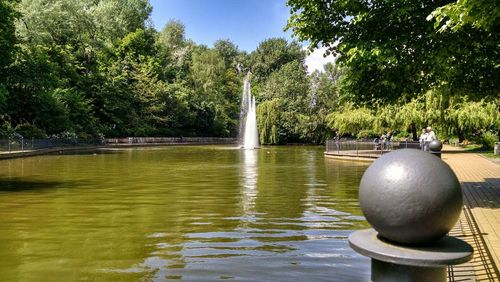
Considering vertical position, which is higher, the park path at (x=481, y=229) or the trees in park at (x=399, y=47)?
the trees in park at (x=399, y=47)

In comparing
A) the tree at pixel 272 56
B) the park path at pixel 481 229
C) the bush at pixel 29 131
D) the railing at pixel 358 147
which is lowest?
the park path at pixel 481 229

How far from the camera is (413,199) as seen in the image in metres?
2.84

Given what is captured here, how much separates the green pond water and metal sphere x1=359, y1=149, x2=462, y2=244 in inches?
129

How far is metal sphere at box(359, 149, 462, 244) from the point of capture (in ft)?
9.32

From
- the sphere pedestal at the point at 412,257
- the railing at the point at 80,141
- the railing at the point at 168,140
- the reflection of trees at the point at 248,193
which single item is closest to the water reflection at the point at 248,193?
the reflection of trees at the point at 248,193

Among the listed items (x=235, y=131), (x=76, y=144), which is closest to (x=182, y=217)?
(x=76, y=144)

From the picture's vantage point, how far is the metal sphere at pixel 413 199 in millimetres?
2842

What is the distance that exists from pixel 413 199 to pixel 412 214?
9 centimetres

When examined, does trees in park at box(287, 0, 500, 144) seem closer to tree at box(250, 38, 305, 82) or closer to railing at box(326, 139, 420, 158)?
railing at box(326, 139, 420, 158)

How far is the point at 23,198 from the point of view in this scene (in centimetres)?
1321

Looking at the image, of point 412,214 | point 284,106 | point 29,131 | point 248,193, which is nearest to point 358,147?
point 248,193

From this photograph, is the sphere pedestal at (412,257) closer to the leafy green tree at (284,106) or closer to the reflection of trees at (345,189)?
the reflection of trees at (345,189)

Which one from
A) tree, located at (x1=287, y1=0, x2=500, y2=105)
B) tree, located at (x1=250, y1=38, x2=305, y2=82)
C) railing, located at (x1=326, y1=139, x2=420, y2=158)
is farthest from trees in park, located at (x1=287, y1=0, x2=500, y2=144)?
tree, located at (x1=250, y1=38, x2=305, y2=82)

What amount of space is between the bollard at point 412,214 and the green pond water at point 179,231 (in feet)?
10.3
